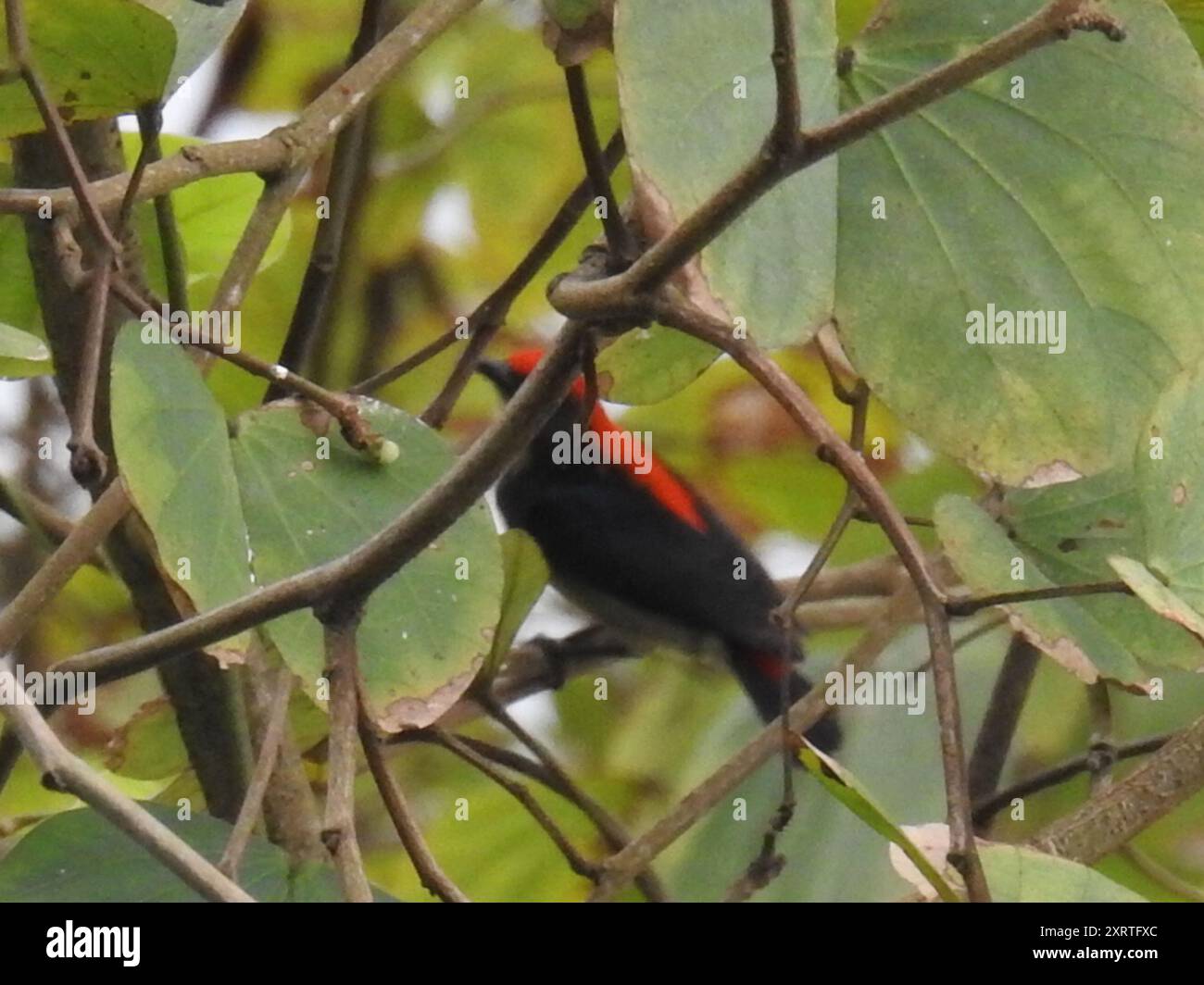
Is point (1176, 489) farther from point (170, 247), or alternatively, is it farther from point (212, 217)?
point (212, 217)

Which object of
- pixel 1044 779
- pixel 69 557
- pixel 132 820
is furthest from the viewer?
pixel 1044 779

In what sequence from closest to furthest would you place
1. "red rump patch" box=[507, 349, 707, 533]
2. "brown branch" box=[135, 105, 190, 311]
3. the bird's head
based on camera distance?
"brown branch" box=[135, 105, 190, 311], the bird's head, "red rump patch" box=[507, 349, 707, 533]

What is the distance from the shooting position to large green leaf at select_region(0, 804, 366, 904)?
0.97m

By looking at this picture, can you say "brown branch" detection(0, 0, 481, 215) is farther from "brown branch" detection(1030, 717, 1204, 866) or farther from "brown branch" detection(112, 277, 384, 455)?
"brown branch" detection(1030, 717, 1204, 866)

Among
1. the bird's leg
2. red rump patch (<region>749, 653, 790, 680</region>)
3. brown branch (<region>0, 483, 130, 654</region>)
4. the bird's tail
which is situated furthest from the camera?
red rump patch (<region>749, 653, 790, 680</region>)

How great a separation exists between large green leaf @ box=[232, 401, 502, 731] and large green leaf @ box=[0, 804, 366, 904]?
10 cm

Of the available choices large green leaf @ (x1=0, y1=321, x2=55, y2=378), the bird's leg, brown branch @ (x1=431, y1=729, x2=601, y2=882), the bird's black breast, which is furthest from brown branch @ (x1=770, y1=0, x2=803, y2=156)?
the bird's black breast

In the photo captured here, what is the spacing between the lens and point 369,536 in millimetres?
1073

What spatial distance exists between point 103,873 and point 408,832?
18 cm

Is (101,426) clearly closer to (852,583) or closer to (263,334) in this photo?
(263,334)

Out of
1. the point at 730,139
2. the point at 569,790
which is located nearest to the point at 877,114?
the point at 730,139

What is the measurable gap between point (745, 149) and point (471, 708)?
0.94m

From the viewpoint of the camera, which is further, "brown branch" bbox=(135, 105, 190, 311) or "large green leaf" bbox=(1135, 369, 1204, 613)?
"brown branch" bbox=(135, 105, 190, 311)

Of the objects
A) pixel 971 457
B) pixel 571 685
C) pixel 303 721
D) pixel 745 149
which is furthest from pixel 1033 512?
pixel 571 685
